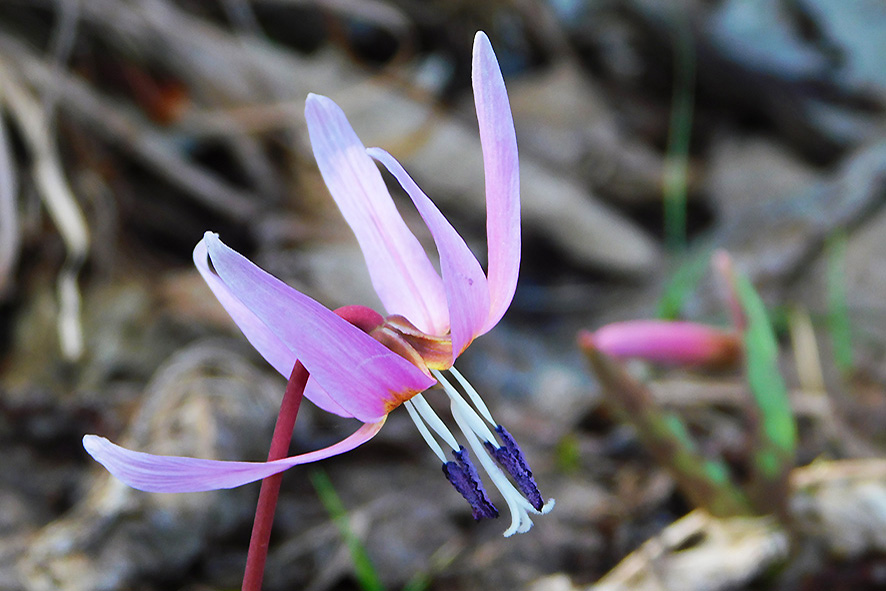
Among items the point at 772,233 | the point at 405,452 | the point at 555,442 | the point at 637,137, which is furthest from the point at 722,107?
the point at 405,452

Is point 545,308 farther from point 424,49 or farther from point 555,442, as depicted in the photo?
point 424,49

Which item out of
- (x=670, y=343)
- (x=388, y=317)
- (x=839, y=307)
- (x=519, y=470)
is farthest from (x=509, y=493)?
(x=839, y=307)

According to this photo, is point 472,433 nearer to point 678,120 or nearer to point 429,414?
point 429,414

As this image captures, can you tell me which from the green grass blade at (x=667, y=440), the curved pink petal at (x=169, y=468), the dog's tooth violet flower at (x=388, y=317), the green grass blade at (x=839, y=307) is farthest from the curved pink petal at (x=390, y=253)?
the green grass blade at (x=839, y=307)

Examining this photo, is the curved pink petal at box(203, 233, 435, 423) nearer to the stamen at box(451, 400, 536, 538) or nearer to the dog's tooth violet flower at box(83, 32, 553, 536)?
the dog's tooth violet flower at box(83, 32, 553, 536)

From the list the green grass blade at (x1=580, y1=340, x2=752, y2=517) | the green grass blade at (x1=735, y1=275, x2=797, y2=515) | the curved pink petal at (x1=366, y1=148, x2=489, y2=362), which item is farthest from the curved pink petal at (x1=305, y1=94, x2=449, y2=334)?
the green grass blade at (x1=735, y1=275, x2=797, y2=515)

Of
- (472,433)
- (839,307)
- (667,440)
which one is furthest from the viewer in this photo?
(839,307)
